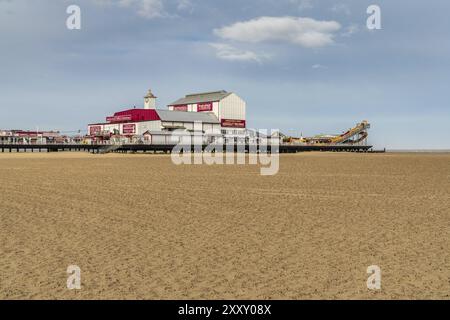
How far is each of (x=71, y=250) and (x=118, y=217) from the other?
299cm

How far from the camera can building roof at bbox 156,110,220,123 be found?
80.3m

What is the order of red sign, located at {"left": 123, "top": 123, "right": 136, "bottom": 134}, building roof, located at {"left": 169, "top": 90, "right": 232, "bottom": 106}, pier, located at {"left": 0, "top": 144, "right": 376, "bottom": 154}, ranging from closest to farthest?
pier, located at {"left": 0, "top": 144, "right": 376, "bottom": 154}
red sign, located at {"left": 123, "top": 123, "right": 136, "bottom": 134}
building roof, located at {"left": 169, "top": 90, "right": 232, "bottom": 106}

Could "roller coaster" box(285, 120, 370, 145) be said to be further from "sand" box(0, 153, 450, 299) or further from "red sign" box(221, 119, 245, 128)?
"sand" box(0, 153, 450, 299)

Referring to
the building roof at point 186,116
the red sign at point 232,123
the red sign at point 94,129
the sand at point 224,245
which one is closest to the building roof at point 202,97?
the building roof at point 186,116

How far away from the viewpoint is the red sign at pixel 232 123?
86850 mm

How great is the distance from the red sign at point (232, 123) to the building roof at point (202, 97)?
Answer: 15.1ft

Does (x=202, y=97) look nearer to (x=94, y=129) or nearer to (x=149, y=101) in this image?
(x=149, y=101)

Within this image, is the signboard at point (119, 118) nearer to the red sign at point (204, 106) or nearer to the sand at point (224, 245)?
the red sign at point (204, 106)

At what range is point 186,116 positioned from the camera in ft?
274

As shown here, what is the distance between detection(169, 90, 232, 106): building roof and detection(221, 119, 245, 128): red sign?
461cm

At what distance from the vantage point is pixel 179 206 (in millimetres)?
11805

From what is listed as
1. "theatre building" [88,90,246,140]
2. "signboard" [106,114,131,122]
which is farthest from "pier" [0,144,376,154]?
"signboard" [106,114,131,122]
